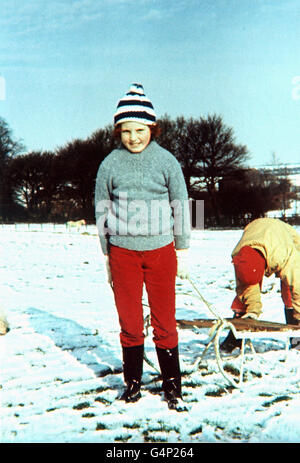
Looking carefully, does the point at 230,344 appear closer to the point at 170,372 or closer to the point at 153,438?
the point at 170,372

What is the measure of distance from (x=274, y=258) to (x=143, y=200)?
1.24 metres

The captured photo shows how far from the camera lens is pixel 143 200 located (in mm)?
2867

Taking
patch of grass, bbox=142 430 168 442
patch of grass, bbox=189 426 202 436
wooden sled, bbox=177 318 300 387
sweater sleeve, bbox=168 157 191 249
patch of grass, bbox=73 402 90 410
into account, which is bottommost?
patch of grass, bbox=73 402 90 410

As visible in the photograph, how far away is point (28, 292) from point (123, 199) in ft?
16.3

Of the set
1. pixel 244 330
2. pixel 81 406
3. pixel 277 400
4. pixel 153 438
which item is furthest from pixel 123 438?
pixel 244 330

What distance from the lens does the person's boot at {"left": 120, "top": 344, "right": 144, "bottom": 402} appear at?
2961 millimetres

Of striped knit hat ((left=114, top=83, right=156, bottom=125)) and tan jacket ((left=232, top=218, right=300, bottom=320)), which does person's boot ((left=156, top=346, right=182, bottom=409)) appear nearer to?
tan jacket ((left=232, top=218, right=300, bottom=320))

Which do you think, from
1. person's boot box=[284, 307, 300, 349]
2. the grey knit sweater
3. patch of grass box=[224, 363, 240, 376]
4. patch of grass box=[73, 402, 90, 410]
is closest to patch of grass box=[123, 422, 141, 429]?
patch of grass box=[73, 402, 90, 410]

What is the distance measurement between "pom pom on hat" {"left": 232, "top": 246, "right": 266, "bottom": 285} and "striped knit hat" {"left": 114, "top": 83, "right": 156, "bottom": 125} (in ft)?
4.07

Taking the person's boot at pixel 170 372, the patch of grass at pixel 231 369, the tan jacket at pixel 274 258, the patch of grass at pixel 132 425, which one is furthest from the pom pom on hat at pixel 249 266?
the patch of grass at pixel 132 425

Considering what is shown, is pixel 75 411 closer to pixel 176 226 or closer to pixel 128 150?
pixel 176 226

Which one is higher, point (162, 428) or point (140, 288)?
point (140, 288)

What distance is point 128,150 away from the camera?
2945mm
